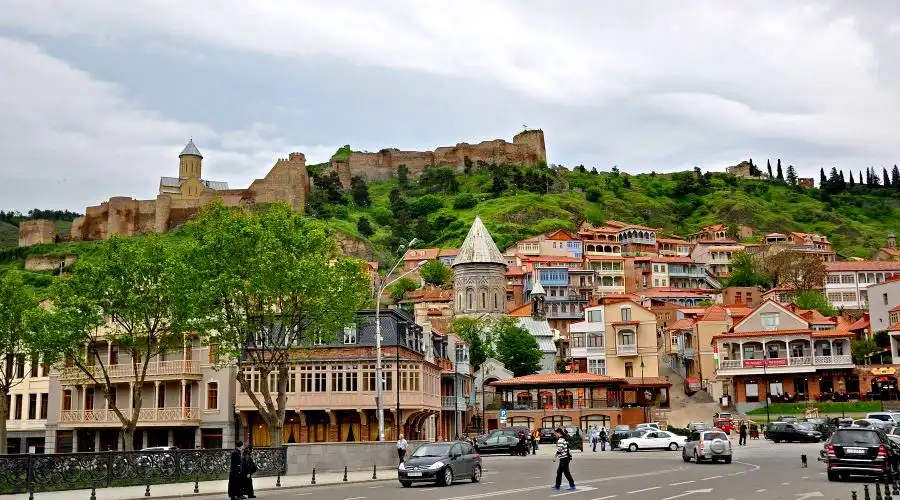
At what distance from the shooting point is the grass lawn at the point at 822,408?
6800 cm

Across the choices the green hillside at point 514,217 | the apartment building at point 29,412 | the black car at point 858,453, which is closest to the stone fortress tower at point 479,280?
the green hillside at point 514,217

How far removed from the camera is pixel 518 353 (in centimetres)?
8906

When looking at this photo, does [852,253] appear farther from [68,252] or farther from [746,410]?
[68,252]

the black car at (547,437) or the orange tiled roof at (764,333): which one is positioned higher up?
the orange tiled roof at (764,333)

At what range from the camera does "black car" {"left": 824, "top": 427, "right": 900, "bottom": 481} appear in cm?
2531

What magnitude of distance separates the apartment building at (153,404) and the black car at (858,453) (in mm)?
35010

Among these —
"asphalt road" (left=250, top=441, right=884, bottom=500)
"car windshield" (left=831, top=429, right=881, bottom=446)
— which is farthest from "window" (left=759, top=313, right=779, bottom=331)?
"car windshield" (left=831, top=429, right=881, bottom=446)

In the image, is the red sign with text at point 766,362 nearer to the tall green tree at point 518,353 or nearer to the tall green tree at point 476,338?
the tall green tree at point 518,353

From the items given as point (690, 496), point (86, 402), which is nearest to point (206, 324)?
point (86, 402)

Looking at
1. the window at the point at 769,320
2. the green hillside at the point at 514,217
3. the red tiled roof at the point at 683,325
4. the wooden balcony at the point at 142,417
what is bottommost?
the wooden balcony at the point at 142,417

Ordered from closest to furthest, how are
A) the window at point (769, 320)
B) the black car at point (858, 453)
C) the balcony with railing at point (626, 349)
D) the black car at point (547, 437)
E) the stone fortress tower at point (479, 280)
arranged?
the black car at point (858, 453), the black car at point (547, 437), the window at point (769, 320), the balcony with railing at point (626, 349), the stone fortress tower at point (479, 280)

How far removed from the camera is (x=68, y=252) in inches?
6550

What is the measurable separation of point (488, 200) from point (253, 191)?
1832 inches

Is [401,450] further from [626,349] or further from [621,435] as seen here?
[626,349]
